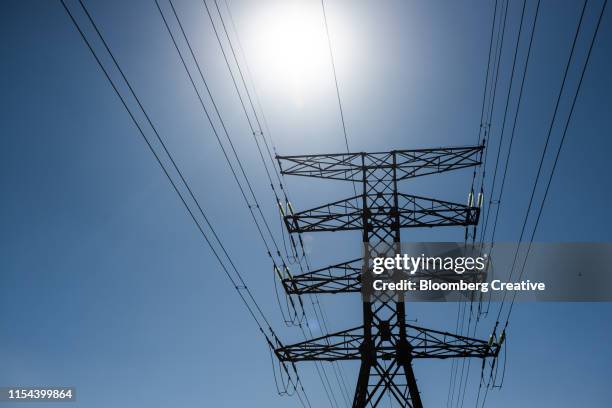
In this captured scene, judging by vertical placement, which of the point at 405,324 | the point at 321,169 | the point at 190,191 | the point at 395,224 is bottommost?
the point at 405,324

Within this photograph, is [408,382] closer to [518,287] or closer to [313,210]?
[518,287]

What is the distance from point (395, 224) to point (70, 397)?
476 inches

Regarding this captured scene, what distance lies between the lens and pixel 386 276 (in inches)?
593

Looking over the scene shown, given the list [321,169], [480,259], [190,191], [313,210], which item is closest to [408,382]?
[480,259]

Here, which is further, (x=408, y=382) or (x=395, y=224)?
(x=395, y=224)

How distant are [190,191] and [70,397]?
12.2 m

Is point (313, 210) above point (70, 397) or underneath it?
above

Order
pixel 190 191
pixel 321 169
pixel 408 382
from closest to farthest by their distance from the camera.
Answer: pixel 190 191, pixel 408 382, pixel 321 169

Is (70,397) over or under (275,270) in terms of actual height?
under

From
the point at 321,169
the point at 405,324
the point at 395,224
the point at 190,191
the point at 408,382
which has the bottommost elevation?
the point at 408,382

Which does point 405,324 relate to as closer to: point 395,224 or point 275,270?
point 395,224

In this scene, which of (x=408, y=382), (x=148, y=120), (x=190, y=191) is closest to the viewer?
(x=148, y=120)

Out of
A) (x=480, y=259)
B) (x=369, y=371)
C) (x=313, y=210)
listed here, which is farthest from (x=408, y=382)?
(x=313, y=210)

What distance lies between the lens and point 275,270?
14.5m
